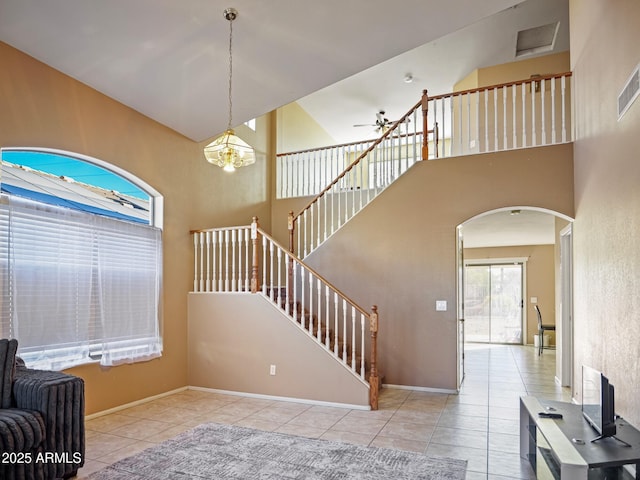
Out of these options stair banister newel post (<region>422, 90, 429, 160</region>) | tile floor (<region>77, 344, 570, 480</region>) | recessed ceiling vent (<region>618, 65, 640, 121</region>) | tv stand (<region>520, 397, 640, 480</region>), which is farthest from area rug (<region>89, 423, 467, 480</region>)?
stair banister newel post (<region>422, 90, 429, 160</region>)

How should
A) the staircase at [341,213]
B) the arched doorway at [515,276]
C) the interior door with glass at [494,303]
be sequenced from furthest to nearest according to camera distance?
1. the interior door with glass at [494,303]
2. the arched doorway at [515,276]
3. the staircase at [341,213]

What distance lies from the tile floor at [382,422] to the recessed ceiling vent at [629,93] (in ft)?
9.16

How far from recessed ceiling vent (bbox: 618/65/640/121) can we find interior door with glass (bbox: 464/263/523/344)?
9.02m

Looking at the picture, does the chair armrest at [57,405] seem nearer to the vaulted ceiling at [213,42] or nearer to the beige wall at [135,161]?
the beige wall at [135,161]

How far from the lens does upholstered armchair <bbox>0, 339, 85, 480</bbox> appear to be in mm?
2665

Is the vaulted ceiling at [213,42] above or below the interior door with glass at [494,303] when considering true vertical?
above

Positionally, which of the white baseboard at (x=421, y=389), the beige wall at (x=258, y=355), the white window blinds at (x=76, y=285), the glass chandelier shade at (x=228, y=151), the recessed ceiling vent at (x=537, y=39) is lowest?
the white baseboard at (x=421, y=389)

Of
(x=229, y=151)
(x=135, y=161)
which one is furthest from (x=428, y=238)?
(x=135, y=161)

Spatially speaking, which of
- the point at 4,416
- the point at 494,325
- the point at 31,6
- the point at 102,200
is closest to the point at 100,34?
the point at 31,6

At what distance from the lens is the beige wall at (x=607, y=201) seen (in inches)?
118

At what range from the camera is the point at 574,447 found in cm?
251

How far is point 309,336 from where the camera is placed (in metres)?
5.15

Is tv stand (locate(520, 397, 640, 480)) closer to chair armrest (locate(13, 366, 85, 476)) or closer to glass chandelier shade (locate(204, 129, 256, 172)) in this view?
chair armrest (locate(13, 366, 85, 476))

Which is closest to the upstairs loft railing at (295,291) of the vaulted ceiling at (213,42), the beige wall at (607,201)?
the vaulted ceiling at (213,42)
